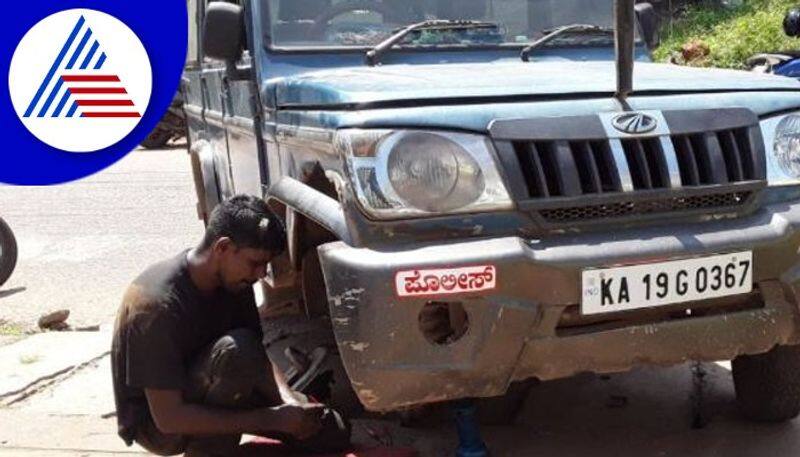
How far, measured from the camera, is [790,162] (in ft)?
9.74

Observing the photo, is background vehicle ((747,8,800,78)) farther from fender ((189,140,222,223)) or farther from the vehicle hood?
fender ((189,140,222,223))

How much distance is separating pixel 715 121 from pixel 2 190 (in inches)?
418

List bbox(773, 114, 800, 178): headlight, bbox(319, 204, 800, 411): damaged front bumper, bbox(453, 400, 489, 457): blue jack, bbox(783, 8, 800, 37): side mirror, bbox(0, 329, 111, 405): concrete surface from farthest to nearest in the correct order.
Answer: bbox(783, 8, 800, 37): side mirror, bbox(0, 329, 111, 405): concrete surface, bbox(453, 400, 489, 457): blue jack, bbox(773, 114, 800, 178): headlight, bbox(319, 204, 800, 411): damaged front bumper

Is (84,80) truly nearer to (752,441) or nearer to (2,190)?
(2,190)

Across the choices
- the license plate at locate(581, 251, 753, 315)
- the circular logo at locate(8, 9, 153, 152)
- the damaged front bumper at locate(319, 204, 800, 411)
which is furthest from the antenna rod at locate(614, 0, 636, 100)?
the circular logo at locate(8, 9, 153, 152)

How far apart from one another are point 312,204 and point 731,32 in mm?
13168

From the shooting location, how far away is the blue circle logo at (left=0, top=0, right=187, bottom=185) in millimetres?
11000

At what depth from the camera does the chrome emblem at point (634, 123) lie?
276cm

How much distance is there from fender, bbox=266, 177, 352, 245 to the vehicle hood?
265mm

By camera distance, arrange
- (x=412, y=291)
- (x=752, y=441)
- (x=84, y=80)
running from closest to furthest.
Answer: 1. (x=412, y=291)
2. (x=752, y=441)
3. (x=84, y=80)

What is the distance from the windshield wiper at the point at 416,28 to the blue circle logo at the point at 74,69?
715 cm

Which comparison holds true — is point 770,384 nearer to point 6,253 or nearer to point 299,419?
point 299,419

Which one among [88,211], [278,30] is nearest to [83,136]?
[88,211]

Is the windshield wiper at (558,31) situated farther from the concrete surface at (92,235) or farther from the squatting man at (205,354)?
the concrete surface at (92,235)
